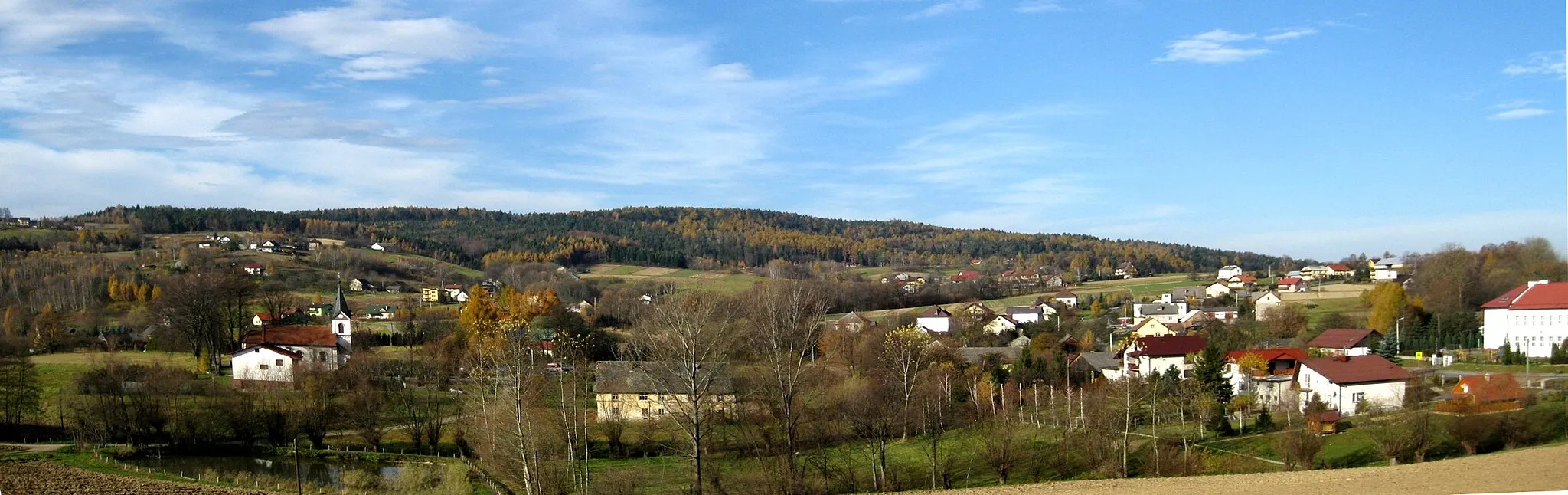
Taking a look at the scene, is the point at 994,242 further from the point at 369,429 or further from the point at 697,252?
the point at 369,429

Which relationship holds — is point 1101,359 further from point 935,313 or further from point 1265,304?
point 935,313

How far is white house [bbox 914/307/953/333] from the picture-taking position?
56781 mm

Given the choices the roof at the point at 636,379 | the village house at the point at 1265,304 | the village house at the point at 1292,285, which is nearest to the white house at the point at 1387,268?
the village house at the point at 1292,285

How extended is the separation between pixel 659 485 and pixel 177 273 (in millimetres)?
55605

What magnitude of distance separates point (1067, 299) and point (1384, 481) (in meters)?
53.0

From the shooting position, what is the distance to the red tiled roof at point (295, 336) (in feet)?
144

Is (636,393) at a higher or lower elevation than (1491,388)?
lower

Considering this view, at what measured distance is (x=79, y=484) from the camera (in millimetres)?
22516

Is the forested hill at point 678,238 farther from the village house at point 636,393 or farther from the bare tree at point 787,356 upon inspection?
the village house at point 636,393

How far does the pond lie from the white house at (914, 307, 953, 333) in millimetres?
32545

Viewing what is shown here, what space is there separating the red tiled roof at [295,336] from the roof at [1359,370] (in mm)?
36808

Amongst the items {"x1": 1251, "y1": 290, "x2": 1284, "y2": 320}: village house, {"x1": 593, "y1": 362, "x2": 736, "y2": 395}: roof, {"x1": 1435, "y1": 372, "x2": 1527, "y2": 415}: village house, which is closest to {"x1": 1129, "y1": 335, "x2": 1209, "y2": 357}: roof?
{"x1": 1251, "y1": 290, "x2": 1284, "y2": 320}: village house

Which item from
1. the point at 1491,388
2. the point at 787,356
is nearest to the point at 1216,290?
the point at 1491,388

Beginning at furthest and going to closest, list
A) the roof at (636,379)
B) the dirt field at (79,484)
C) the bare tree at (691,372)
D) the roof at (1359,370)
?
the roof at (636,379) → the roof at (1359,370) → the bare tree at (691,372) → the dirt field at (79,484)
